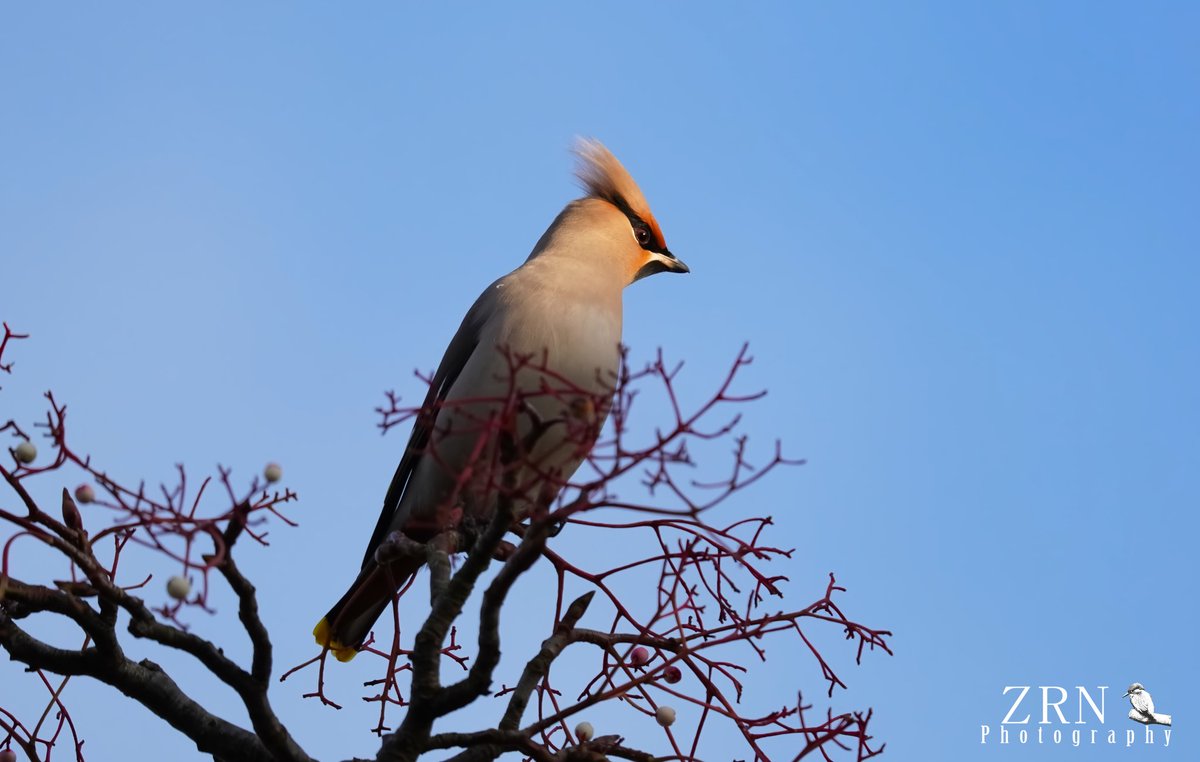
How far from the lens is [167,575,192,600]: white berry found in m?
1.92

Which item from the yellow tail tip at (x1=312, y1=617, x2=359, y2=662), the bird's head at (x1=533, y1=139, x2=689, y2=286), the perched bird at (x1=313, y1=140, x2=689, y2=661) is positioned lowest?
the yellow tail tip at (x1=312, y1=617, x2=359, y2=662)

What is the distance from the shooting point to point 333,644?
11.5 ft

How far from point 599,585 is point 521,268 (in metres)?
1.29

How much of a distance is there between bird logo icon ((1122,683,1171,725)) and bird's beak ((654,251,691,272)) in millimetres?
2271

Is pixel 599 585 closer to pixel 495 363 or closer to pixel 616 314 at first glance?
pixel 495 363

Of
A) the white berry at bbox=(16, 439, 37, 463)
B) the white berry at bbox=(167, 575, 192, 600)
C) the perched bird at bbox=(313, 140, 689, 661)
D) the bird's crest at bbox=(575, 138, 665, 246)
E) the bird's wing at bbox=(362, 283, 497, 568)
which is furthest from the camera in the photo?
the bird's crest at bbox=(575, 138, 665, 246)

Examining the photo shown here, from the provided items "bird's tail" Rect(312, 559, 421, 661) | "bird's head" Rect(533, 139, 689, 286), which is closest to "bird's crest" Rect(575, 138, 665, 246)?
"bird's head" Rect(533, 139, 689, 286)

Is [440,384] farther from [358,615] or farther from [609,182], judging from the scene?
[609,182]

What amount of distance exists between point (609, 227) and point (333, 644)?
5.37 feet

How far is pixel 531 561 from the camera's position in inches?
82.2

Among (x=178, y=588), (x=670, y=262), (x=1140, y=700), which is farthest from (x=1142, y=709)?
(x=178, y=588)

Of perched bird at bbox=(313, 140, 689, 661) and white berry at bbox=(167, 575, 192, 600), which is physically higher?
perched bird at bbox=(313, 140, 689, 661)

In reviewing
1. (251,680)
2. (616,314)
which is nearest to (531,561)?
(251,680)

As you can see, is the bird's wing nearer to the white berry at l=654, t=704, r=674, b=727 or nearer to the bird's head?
the bird's head
